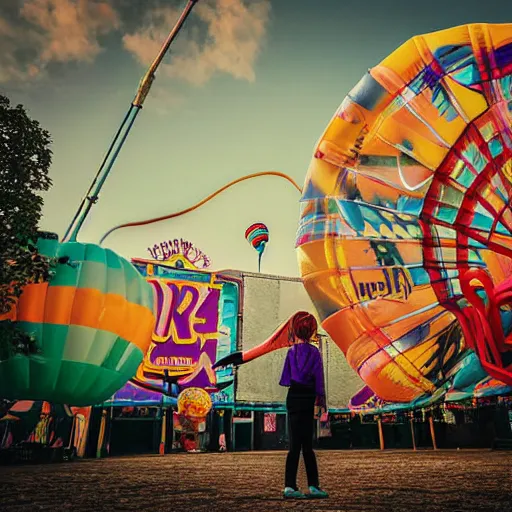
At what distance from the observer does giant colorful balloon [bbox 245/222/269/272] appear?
28469 mm

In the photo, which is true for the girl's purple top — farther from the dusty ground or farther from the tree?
the tree

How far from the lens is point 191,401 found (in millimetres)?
23047

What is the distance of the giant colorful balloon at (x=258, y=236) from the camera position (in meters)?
28.5

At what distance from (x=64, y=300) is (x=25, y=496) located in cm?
679

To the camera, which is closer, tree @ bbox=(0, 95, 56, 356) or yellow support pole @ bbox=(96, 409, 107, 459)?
tree @ bbox=(0, 95, 56, 356)

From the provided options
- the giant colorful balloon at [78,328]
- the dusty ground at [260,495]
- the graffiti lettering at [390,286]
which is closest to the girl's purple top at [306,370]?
the dusty ground at [260,495]

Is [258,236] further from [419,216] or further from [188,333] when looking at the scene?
[419,216]

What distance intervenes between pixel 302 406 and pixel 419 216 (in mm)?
5916

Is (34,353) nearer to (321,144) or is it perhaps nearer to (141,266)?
(321,144)

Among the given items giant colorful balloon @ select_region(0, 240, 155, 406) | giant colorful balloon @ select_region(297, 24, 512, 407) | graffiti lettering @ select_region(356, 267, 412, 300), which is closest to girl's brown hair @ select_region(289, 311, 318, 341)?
giant colorful balloon @ select_region(297, 24, 512, 407)

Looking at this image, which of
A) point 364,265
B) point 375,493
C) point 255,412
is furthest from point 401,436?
point 375,493

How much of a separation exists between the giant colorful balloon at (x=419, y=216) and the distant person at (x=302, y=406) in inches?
180

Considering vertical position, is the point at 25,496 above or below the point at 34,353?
below

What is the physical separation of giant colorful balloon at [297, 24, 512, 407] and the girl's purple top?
4.54 metres
